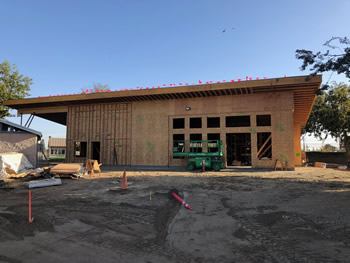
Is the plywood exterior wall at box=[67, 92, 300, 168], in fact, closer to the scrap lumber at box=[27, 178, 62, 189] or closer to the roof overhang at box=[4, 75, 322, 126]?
the roof overhang at box=[4, 75, 322, 126]

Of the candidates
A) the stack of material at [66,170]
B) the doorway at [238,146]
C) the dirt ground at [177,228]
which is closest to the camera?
the dirt ground at [177,228]

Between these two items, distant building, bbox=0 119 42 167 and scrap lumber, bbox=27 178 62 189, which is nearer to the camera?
scrap lumber, bbox=27 178 62 189

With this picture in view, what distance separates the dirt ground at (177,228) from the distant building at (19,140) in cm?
967

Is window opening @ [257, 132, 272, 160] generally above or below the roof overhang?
below

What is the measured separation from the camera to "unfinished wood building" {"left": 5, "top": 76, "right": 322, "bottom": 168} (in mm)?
19750

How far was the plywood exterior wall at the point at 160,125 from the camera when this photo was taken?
19844 millimetres

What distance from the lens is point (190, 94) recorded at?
2186 cm

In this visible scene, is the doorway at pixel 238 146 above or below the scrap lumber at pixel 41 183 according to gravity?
above

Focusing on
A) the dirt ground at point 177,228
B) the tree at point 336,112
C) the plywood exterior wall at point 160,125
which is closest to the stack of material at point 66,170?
the dirt ground at point 177,228

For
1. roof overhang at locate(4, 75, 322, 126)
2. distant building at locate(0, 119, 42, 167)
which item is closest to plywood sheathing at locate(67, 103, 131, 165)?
roof overhang at locate(4, 75, 322, 126)

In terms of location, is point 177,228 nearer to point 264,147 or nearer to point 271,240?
point 271,240

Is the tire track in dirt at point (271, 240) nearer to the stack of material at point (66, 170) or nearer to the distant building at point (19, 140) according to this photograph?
the stack of material at point (66, 170)

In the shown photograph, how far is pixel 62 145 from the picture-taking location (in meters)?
65.6

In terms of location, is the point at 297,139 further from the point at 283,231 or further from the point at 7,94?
the point at 7,94
